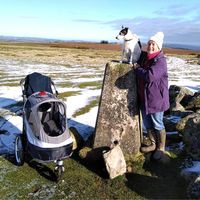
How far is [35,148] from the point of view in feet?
23.1

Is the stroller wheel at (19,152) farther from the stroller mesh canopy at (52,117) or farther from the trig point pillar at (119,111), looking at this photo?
the trig point pillar at (119,111)

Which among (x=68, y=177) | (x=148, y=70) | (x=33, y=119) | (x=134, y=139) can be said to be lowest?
(x=68, y=177)

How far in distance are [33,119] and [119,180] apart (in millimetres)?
2194

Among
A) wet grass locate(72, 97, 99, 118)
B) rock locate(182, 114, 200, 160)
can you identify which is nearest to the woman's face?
rock locate(182, 114, 200, 160)

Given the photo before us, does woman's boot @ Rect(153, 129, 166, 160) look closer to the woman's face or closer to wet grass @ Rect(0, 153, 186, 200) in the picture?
Result: wet grass @ Rect(0, 153, 186, 200)

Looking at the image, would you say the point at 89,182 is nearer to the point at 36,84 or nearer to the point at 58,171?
the point at 58,171

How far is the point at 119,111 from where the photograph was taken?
8031mm

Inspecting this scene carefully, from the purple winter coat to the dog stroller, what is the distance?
181cm

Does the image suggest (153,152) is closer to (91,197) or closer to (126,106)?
(126,106)

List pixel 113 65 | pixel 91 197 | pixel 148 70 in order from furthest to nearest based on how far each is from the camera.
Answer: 1. pixel 113 65
2. pixel 148 70
3. pixel 91 197

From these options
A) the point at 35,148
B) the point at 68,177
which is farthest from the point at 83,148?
the point at 35,148

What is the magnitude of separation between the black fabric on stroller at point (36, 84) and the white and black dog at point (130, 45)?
359 cm

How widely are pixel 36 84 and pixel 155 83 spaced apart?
450cm

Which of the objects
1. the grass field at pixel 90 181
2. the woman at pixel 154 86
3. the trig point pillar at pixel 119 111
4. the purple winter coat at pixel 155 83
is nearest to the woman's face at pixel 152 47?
the woman at pixel 154 86
